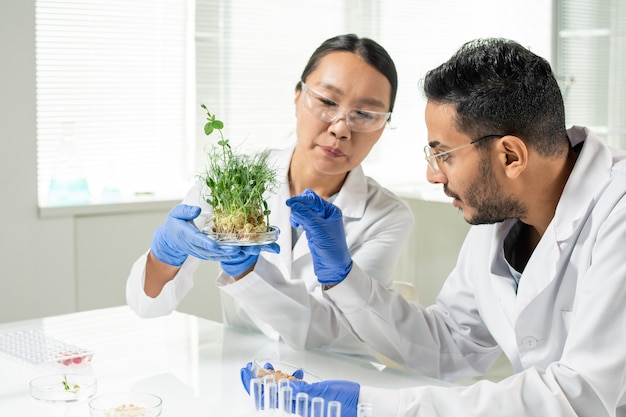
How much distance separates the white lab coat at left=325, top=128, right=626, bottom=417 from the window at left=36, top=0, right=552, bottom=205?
1.38m

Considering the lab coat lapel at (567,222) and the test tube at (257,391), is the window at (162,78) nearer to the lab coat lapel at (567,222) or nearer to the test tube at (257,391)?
the lab coat lapel at (567,222)

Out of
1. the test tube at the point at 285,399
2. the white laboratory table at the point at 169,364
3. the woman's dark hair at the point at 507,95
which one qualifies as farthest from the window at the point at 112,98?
the test tube at the point at 285,399

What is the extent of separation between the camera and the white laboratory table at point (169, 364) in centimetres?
160

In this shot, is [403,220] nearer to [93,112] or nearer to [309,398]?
[309,398]

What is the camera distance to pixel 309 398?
141cm

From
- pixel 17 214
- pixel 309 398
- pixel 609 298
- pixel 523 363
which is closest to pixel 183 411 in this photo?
pixel 309 398

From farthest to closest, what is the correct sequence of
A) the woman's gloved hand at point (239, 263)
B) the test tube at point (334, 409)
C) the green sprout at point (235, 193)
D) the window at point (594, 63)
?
the window at point (594, 63) → the woman's gloved hand at point (239, 263) → the green sprout at point (235, 193) → the test tube at point (334, 409)

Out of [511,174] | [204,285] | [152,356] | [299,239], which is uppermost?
[511,174]

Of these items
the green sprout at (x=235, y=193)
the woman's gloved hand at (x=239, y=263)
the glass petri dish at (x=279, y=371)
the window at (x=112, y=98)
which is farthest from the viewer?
the window at (x=112, y=98)

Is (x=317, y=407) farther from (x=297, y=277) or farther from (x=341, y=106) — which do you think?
(x=341, y=106)

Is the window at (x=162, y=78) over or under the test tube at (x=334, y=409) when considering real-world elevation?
over

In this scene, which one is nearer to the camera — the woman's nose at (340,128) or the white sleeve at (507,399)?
the white sleeve at (507,399)

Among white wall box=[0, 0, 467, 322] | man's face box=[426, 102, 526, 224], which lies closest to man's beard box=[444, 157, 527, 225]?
man's face box=[426, 102, 526, 224]

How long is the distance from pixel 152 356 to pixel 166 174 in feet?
6.30
